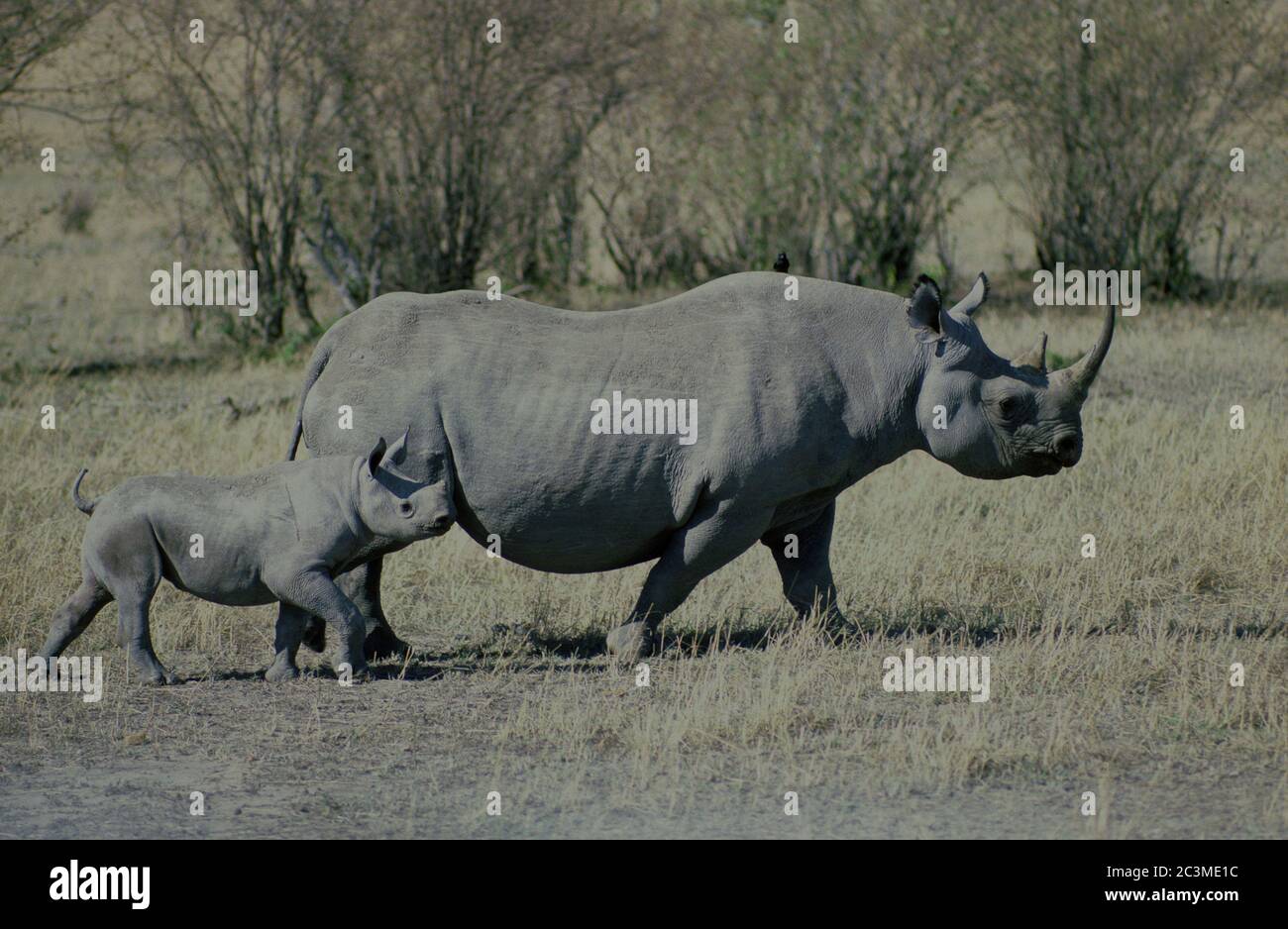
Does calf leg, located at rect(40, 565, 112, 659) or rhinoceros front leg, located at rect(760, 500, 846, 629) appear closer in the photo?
calf leg, located at rect(40, 565, 112, 659)

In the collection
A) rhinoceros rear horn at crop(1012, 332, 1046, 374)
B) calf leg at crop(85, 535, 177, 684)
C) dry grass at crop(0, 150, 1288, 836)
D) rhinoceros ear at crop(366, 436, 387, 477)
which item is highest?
rhinoceros rear horn at crop(1012, 332, 1046, 374)

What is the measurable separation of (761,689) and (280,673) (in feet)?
7.19

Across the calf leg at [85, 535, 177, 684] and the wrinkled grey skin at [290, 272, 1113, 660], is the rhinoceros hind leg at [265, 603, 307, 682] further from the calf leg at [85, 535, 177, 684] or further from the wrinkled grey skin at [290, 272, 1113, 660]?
the calf leg at [85, 535, 177, 684]

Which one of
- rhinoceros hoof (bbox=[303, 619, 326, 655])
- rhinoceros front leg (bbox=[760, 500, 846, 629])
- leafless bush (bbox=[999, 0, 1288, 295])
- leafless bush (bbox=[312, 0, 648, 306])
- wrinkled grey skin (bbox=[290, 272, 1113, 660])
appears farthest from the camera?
leafless bush (bbox=[999, 0, 1288, 295])

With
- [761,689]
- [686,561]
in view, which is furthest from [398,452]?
[761,689]

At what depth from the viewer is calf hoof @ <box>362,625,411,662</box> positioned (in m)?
8.37

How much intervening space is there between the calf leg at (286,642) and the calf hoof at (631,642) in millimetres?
1456

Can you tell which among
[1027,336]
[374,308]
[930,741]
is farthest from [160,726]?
[1027,336]

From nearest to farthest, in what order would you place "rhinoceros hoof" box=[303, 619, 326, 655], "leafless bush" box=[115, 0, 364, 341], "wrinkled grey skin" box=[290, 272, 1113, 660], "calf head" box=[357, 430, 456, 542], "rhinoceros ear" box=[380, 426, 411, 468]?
"calf head" box=[357, 430, 456, 542], "rhinoceros ear" box=[380, 426, 411, 468], "wrinkled grey skin" box=[290, 272, 1113, 660], "rhinoceros hoof" box=[303, 619, 326, 655], "leafless bush" box=[115, 0, 364, 341]

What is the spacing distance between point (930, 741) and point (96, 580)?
12.1ft

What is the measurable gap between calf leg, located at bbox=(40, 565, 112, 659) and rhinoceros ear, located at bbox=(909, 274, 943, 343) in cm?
390

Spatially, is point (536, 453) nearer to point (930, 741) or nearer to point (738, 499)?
point (738, 499)

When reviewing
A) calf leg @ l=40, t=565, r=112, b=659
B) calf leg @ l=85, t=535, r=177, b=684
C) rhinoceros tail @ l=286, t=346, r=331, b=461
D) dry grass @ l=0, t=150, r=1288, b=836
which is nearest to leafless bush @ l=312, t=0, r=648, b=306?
dry grass @ l=0, t=150, r=1288, b=836

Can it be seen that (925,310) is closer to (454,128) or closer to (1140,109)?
(454,128)
